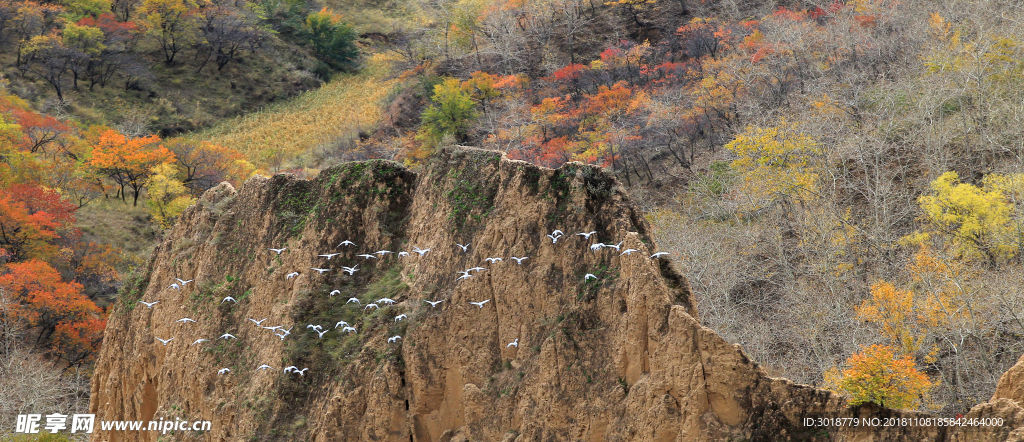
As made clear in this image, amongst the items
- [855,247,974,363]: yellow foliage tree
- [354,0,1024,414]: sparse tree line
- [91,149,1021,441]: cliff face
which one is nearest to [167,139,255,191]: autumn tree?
[354,0,1024,414]: sparse tree line

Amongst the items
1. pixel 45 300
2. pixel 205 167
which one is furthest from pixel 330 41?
pixel 45 300

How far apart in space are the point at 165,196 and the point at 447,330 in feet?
147

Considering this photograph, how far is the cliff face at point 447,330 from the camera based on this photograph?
46.0ft

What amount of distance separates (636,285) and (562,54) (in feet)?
176

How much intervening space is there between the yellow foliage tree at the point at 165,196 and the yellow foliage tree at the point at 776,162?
115 feet

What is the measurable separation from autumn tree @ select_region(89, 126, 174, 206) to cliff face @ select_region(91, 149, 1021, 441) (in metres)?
36.4

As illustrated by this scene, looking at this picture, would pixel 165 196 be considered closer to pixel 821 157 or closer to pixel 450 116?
pixel 450 116

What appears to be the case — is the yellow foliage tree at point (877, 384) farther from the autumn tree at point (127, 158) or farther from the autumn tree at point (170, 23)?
the autumn tree at point (170, 23)

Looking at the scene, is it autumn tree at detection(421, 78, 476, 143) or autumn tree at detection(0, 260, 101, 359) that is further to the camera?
autumn tree at detection(421, 78, 476, 143)

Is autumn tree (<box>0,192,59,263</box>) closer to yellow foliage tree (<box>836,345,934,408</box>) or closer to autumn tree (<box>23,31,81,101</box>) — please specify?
autumn tree (<box>23,31,81,101</box>)

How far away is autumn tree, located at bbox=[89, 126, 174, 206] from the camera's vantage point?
5600 centimetres

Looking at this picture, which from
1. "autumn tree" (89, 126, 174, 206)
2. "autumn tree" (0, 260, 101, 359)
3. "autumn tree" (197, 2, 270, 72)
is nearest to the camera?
"autumn tree" (0, 260, 101, 359)

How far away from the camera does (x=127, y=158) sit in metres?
56.0

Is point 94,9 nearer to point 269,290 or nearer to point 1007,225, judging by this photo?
point 269,290
